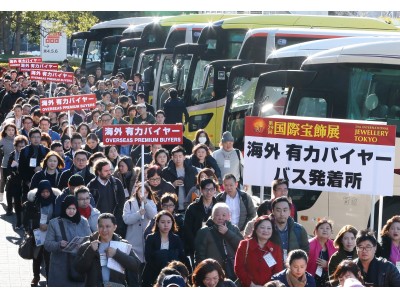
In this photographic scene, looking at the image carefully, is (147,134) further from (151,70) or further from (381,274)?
(151,70)

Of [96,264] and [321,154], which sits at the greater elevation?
[321,154]

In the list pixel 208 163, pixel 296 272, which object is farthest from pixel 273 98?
pixel 296 272

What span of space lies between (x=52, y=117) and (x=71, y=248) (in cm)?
1036

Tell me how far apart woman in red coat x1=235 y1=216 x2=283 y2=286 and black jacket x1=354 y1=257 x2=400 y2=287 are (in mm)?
879

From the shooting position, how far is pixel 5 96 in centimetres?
2709

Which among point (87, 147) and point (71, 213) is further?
point (87, 147)

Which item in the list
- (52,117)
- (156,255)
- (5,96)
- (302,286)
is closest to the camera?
(302,286)

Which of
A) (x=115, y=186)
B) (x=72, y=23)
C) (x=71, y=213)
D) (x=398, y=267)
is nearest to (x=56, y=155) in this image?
(x=115, y=186)

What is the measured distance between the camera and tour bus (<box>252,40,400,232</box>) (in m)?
15.8

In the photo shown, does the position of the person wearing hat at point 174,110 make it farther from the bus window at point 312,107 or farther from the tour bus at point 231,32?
the bus window at point 312,107

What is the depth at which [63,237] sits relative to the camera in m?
11.7

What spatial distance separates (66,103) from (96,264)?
30.2 ft

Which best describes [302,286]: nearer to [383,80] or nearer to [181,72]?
[383,80]

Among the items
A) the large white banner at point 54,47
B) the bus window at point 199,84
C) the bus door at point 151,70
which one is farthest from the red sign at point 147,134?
the large white banner at point 54,47
